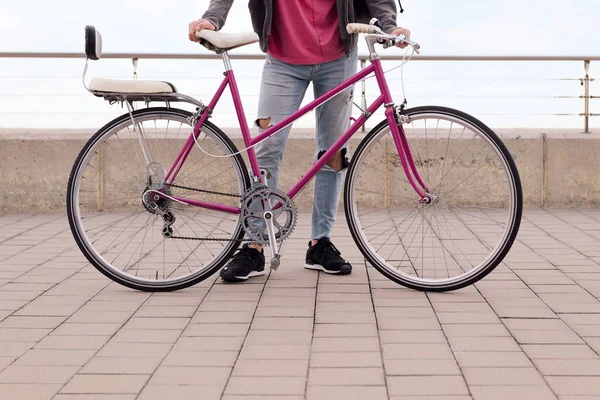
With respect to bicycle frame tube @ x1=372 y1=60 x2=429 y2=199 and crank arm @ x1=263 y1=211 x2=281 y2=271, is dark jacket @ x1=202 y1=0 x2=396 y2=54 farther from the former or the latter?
crank arm @ x1=263 y1=211 x2=281 y2=271

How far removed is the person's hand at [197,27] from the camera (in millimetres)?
4785

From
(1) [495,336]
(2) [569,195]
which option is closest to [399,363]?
(1) [495,336]

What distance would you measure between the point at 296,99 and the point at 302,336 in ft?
5.01

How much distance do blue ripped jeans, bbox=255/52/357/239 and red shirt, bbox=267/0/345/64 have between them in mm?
58

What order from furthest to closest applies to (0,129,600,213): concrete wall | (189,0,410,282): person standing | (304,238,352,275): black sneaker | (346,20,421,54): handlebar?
(0,129,600,213): concrete wall, (304,238,352,275): black sneaker, (189,0,410,282): person standing, (346,20,421,54): handlebar

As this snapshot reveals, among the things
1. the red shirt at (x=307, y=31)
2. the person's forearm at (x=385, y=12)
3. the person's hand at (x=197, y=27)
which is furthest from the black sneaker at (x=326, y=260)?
the person's hand at (x=197, y=27)

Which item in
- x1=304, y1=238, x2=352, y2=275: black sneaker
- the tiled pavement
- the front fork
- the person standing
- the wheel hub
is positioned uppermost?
the person standing

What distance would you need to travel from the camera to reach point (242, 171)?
491cm

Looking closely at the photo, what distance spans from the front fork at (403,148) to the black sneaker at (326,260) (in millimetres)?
720

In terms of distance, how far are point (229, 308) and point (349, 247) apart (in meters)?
1.84

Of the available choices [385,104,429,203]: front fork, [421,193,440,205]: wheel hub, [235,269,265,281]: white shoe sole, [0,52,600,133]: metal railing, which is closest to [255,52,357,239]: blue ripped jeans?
[385,104,429,203]: front fork

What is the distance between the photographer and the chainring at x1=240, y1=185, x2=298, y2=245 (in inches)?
191

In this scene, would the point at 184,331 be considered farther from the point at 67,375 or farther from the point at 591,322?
the point at 591,322

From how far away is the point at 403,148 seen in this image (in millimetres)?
4836
